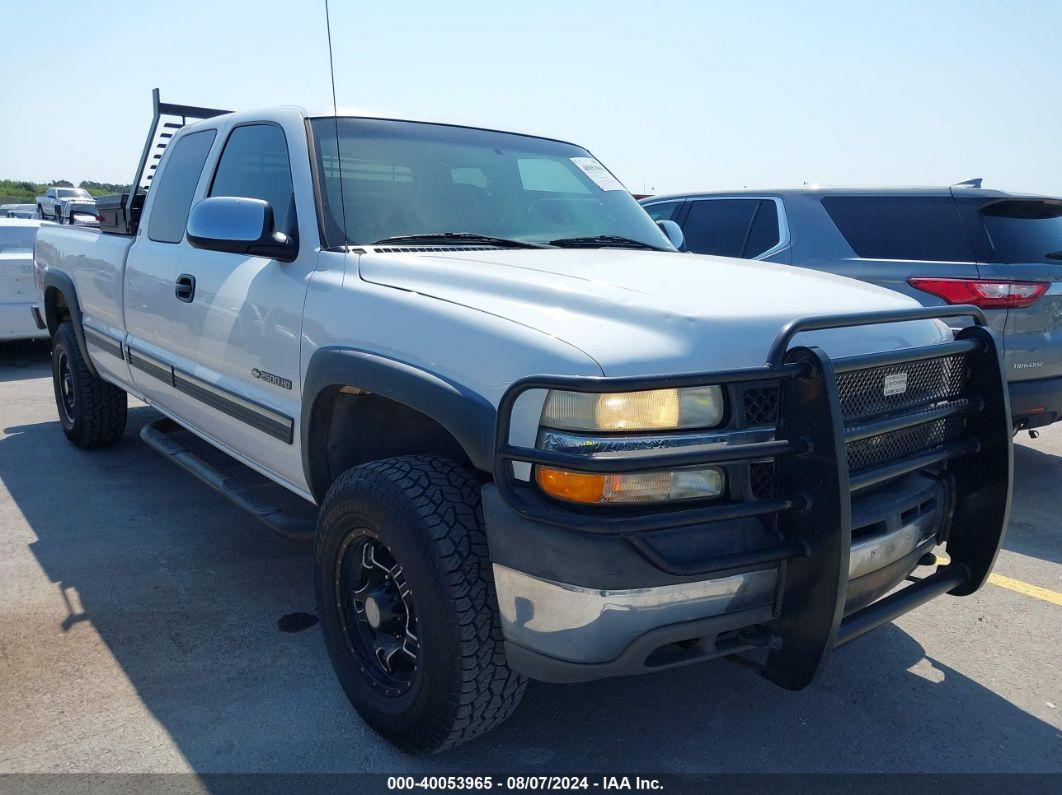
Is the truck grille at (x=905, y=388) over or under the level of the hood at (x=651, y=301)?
under

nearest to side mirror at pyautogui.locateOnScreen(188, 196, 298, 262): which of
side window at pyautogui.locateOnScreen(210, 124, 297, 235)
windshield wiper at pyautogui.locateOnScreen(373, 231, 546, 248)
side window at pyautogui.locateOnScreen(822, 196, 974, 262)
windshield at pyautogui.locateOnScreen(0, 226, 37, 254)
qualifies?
side window at pyautogui.locateOnScreen(210, 124, 297, 235)

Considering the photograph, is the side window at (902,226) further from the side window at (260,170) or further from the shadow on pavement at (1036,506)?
the side window at (260,170)

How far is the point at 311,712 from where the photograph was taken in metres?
2.82

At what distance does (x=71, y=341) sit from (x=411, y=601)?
13.8 ft

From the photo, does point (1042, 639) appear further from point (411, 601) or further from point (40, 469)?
point (40, 469)

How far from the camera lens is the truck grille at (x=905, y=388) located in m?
2.27

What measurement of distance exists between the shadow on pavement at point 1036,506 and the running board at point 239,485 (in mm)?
3471

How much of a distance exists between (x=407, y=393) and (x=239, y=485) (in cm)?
168

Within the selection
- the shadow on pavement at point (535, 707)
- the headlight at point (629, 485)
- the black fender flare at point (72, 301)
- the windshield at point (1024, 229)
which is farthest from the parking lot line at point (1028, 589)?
the black fender flare at point (72, 301)

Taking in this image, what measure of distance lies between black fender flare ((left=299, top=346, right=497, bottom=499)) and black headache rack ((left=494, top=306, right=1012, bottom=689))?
5.0 inches

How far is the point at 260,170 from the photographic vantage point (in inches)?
141

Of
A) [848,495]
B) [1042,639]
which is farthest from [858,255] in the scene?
[848,495]

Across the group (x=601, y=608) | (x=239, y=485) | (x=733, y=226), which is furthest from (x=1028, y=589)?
(x=239, y=485)

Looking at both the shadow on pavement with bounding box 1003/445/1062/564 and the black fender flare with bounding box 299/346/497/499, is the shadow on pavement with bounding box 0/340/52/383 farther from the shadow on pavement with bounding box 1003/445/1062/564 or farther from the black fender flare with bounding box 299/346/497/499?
the shadow on pavement with bounding box 1003/445/1062/564
